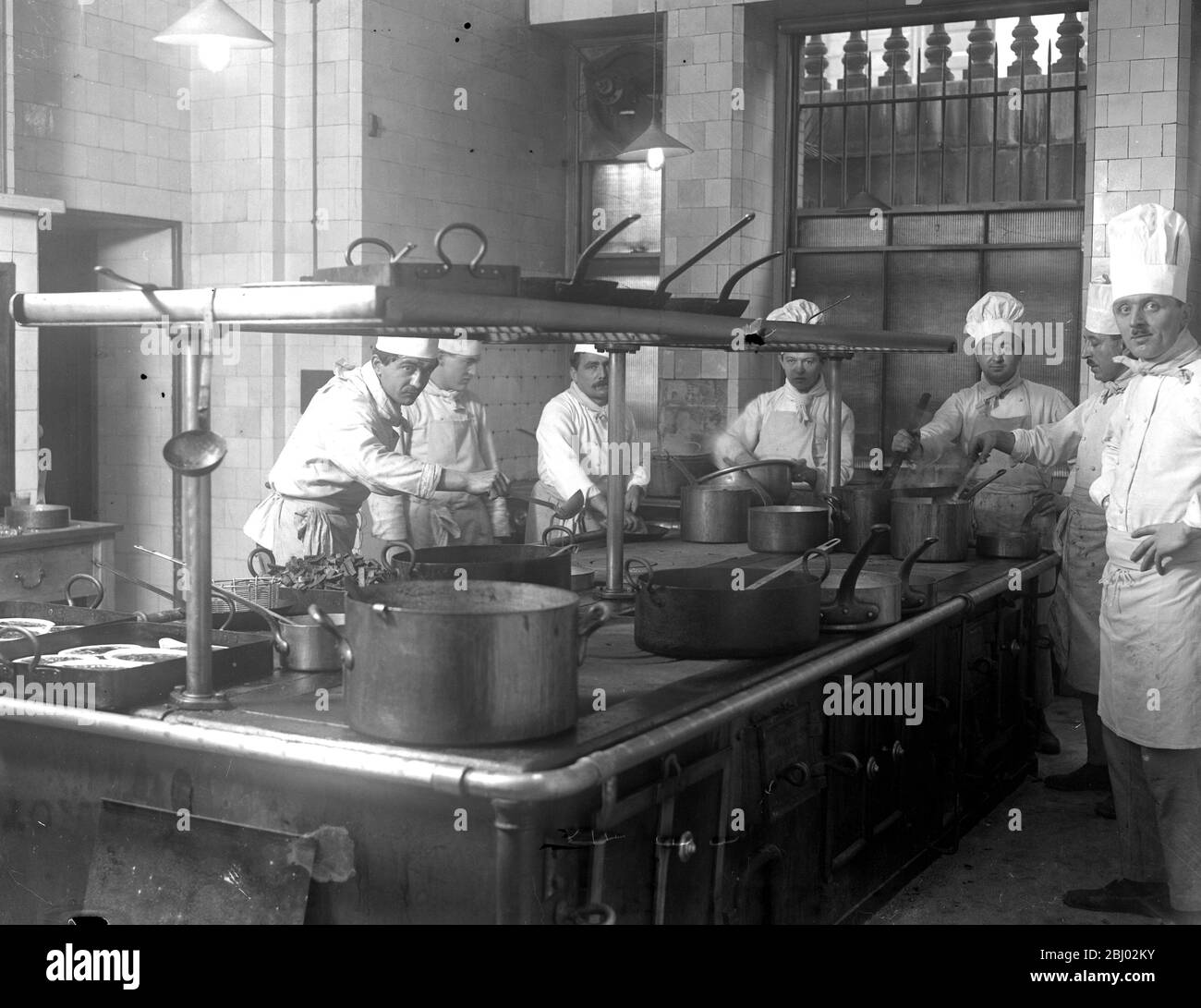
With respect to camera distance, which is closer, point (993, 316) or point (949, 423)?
point (993, 316)

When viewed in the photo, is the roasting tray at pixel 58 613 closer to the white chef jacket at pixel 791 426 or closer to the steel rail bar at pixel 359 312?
the steel rail bar at pixel 359 312

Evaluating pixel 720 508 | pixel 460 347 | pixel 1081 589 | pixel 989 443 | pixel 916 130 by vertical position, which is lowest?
pixel 1081 589

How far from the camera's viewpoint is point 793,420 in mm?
6395

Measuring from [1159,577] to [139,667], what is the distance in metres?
2.49

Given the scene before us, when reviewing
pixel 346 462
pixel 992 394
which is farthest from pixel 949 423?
pixel 346 462

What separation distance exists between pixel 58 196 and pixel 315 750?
4967 millimetres

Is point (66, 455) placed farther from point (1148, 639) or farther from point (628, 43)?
point (1148, 639)

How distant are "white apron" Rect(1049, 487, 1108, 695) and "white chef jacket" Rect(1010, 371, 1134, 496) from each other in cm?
9

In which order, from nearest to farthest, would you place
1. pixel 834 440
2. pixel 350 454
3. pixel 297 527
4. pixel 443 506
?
1. pixel 350 454
2. pixel 297 527
3. pixel 834 440
4. pixel 443 506

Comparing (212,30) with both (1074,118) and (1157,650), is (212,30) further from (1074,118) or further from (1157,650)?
(1074,118)

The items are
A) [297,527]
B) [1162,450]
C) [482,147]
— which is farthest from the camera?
[482,147]

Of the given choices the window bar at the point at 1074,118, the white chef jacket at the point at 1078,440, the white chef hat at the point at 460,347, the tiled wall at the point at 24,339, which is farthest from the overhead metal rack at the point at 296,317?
the window bar at the point at 1074,118

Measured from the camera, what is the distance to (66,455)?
290 inches

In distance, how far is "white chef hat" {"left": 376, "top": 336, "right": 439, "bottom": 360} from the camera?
468 cm
